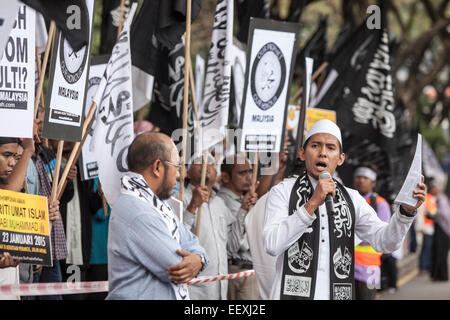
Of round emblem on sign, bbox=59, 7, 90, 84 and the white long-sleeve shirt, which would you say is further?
round emblem on sign, bbox=59, 7, 90, 84

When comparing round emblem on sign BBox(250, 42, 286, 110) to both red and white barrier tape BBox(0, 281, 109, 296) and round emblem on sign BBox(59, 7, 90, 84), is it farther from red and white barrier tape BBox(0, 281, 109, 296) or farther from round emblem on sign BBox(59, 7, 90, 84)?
red and white barrier tape BBox(0, 281, 109, 296)

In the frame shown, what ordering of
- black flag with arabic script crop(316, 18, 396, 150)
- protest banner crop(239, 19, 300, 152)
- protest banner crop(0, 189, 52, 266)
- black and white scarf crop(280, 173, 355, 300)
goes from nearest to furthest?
black and white scarf crop(280, 173, 355, 300)
protest banner crop(0, 189, 52, 266)
protest banner crop(239, 19, 300, 152)
black flag with arabic script crop(316, 18, 396, 150)

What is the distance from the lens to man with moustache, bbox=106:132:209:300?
179 inches

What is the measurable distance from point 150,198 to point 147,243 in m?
Answer: 0.30

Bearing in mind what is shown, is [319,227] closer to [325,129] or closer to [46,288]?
[325,129]

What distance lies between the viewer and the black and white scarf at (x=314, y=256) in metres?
5.40

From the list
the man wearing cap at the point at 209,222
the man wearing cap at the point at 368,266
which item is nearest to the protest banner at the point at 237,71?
the man wearing cap at the point at 209,222

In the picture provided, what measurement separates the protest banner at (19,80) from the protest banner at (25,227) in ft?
1.51

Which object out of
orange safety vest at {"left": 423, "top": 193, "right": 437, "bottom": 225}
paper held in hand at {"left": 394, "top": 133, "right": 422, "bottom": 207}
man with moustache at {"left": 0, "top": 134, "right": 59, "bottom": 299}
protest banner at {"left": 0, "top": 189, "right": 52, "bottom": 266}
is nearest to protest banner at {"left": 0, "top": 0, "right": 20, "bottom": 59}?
protest banner at {"left": 0, "top": 189, "right": 52, "bottom": 266}

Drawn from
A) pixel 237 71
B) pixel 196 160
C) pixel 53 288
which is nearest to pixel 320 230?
pixel 53 288

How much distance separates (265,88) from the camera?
26.9 ft

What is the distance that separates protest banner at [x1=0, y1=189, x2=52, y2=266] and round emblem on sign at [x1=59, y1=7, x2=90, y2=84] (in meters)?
1.10

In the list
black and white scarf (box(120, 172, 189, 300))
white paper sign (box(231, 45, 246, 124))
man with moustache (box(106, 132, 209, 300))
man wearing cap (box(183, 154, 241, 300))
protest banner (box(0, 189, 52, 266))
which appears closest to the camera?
man with moustache (box(106, 132, 209, 300))
